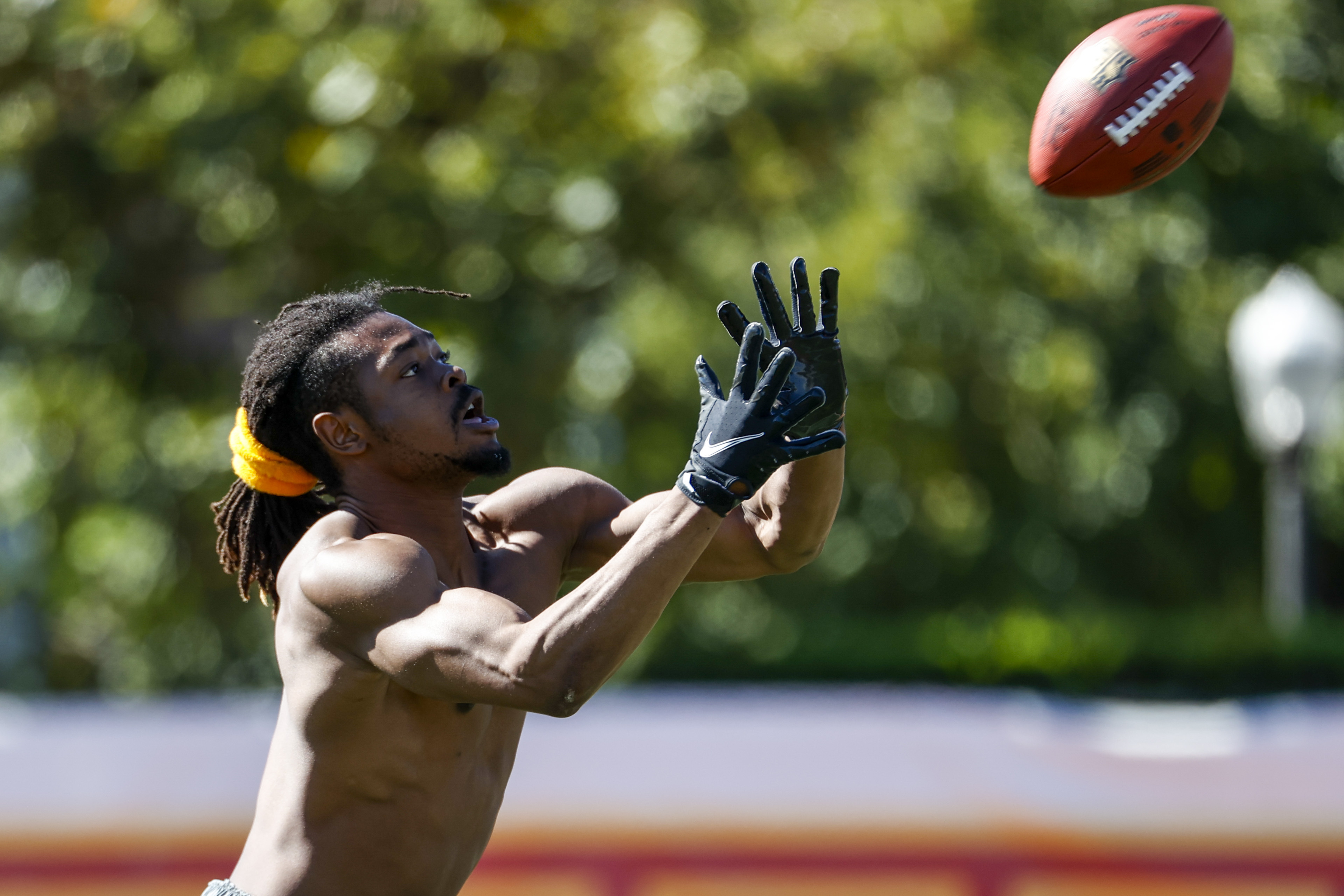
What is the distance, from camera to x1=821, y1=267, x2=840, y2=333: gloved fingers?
2.41 meters

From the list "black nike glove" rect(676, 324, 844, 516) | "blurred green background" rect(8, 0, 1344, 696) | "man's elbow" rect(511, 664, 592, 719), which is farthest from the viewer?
"blurred green background" rect(8, 0, 1344, 696)

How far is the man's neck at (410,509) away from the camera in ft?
8.03

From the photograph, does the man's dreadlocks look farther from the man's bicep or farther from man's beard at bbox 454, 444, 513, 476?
the man's bicep

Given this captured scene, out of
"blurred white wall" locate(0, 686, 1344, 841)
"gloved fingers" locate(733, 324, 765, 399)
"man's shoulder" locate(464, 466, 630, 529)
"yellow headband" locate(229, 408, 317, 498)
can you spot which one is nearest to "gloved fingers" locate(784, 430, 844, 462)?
"gloved fingers" locate(733, 324, 765, 399)

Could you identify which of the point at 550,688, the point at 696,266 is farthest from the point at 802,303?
the point at 696,266

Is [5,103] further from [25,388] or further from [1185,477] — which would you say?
[1185,477]

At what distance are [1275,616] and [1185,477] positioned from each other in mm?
1062

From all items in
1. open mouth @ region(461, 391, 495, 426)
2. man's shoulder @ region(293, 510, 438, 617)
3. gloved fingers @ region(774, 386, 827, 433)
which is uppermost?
open mouth @ region(461, 391, 495, 426)

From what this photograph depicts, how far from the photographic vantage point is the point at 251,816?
4926 millimetres

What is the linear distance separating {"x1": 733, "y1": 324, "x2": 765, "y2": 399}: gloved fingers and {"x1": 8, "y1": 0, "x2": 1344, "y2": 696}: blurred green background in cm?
544

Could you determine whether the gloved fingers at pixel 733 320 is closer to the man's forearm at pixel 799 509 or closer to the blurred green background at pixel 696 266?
the man's forearm at pixel 799 509

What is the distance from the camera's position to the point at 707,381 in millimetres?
2264

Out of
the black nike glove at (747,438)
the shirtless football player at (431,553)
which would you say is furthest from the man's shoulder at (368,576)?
the black nike glove at (747,438)

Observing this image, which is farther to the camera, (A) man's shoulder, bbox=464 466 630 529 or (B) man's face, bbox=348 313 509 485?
(A) man's shoulder, bbox=464 466 630 529
